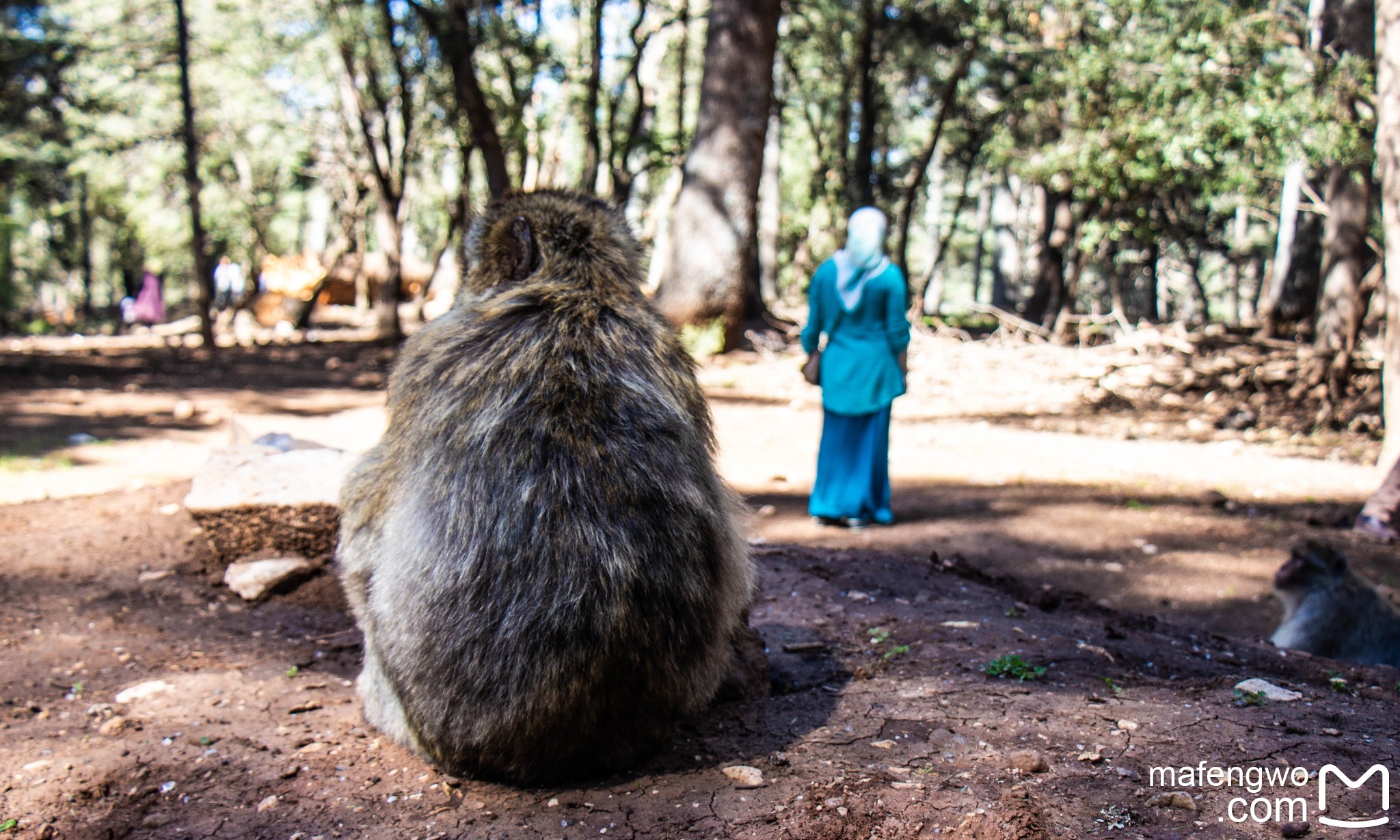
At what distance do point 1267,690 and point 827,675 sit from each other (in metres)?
1.58

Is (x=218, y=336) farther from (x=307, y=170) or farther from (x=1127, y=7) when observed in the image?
(x=1127, y=7)

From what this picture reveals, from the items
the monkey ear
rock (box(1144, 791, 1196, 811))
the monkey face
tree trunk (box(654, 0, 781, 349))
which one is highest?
tree trunk (box(654, 0, 781, 349))

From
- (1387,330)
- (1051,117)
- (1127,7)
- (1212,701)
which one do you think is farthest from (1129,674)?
(1051,117)

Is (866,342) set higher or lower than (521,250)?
lower

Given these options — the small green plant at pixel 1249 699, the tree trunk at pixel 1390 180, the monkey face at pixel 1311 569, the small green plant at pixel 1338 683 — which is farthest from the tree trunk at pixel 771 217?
the small green plant at pixel 1249 699

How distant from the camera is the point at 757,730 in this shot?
3184 millimetres

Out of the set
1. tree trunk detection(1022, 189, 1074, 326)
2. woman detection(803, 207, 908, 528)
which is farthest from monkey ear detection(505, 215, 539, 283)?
tree trunk detection(1022, 189, 1074, 326)

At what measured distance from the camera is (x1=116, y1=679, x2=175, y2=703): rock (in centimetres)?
352

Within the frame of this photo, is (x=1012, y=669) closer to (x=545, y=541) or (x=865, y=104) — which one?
(x=545, y=541)

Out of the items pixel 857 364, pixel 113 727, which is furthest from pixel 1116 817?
pixel 857 364

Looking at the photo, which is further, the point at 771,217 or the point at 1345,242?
the point at 771,217

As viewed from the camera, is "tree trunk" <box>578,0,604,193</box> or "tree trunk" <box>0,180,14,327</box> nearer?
"tree trunk" <box>578,0,604,193</box>

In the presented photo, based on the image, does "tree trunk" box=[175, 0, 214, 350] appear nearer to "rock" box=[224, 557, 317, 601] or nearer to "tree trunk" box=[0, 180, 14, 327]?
"rock" box=[224, 557, 317, 601]

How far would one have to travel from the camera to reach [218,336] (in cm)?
2284
